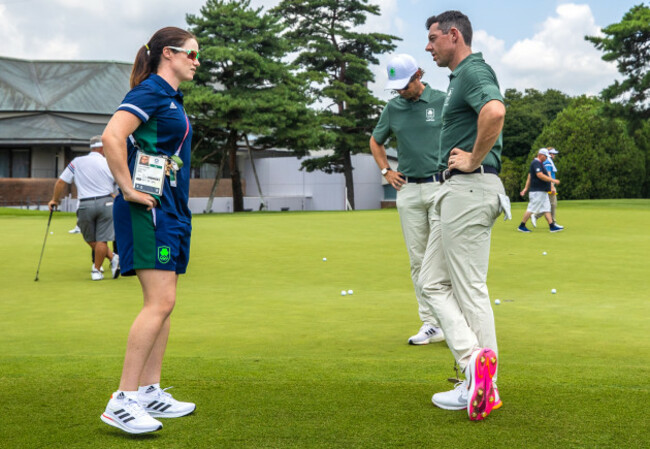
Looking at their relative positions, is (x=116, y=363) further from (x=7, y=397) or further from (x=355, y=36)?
(x=355, y=36)

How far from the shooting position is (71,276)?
12422 millimetres

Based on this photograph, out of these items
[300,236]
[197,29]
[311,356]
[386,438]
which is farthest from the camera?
[197,29]

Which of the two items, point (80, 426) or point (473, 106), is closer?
point (80, 426)

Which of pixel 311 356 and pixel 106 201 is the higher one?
pixel 106 201

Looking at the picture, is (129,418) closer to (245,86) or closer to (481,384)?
(481,384)

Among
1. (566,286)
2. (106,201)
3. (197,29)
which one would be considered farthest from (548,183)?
(197,29)

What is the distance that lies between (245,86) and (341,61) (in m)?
12.9

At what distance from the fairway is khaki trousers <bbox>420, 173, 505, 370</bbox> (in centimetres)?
39

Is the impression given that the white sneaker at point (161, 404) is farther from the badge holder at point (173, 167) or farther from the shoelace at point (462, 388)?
the shoelace at point (462, 388)

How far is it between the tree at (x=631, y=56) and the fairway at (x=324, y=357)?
30879 mm

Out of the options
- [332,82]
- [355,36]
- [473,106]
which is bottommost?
[473,106]

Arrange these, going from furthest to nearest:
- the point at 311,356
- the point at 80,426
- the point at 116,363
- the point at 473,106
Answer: the point at 311,356 < the point at 116,363 < the point at 473,106 < the point at 80,426

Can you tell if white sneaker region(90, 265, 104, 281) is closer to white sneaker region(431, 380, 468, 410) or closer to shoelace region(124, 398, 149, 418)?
shoelace region(124, 398, 149, 418)

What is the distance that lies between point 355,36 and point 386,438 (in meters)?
53.4
